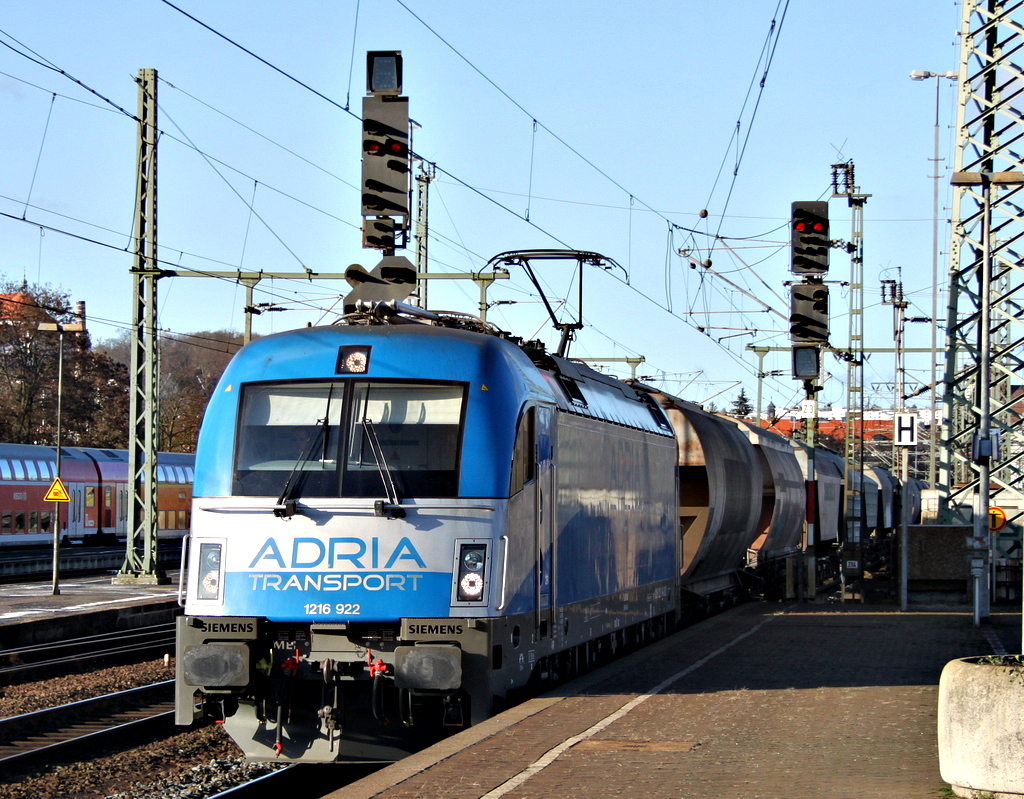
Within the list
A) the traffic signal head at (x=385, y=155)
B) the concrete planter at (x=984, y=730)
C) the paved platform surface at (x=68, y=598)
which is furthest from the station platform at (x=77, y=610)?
the concrete planter at (x=984, y=730)

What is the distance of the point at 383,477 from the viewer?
33.0ft

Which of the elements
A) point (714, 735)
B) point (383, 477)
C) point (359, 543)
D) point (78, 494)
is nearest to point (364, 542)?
point (359, 543)

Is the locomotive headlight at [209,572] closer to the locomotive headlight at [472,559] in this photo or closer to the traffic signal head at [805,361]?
the locomotive headlight at [472,559]

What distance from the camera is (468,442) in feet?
33.3

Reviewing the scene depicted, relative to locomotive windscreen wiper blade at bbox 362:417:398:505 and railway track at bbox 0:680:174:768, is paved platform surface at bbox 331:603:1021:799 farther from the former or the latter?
railway track at bbox 0:680:174:768

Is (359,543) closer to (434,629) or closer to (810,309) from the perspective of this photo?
(434,629)

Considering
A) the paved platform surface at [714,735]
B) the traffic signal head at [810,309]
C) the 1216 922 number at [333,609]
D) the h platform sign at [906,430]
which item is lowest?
the paved platform surface at [714,735]

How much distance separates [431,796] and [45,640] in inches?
556

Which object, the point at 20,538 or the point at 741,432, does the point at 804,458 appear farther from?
the point at 20,538

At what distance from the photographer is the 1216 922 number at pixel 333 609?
32.3 feet

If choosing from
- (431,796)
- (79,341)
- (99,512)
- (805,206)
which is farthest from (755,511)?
(79,341)

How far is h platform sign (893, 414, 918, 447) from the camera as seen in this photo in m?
21.8

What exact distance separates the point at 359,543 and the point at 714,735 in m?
2.96

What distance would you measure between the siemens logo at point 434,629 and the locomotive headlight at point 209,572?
5.14ft
